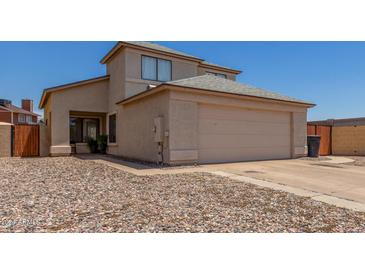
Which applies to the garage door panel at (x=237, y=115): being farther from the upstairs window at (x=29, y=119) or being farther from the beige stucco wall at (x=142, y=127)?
the upstairs window at (x=29, y=119)

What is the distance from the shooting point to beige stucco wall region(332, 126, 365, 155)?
1673 cm

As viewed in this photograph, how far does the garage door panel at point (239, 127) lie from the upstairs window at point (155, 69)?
5.56m

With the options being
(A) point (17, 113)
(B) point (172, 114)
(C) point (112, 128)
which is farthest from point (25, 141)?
(A) point (17, 113)

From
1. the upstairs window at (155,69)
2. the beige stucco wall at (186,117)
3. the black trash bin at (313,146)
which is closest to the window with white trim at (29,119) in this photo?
the upstairs window at (155,69)

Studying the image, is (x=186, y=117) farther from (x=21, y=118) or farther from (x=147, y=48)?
(x=21, y=118)

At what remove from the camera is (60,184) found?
6496 millimetres

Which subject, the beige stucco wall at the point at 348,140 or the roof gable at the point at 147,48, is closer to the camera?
the roof gable at the point at 147,48

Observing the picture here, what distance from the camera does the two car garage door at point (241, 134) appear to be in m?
10.7

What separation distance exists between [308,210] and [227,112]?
7376 mm

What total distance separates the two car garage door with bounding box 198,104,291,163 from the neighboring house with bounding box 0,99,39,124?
41797 millimetres

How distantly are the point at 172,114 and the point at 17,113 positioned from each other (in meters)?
42.9

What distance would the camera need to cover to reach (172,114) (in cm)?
963

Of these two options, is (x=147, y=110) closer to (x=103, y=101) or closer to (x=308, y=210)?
(x=103, y=101)

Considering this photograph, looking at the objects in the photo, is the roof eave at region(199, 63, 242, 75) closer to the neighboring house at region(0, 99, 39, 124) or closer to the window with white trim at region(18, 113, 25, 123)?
the neighboring house at region(0, 99, 39, 124)
